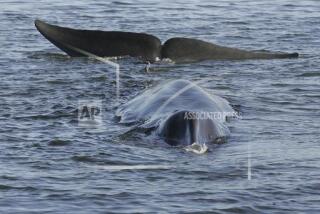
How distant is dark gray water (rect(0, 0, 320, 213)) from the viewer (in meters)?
8.47

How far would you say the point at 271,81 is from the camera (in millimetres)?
14250

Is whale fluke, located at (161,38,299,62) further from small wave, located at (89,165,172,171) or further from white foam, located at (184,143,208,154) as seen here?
small wave, located at (89,165,172,171)

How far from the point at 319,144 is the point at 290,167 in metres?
0.98

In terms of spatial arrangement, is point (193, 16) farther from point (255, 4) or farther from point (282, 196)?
point (282, 196)

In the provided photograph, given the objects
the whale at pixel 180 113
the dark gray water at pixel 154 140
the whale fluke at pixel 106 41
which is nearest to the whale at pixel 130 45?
the whale fluke at pixel 106 41

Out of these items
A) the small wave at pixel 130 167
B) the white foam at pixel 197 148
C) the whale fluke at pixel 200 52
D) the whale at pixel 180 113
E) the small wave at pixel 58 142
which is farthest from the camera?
the whale fluke at pixel 200 52

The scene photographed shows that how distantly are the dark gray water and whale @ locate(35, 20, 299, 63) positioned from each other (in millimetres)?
155

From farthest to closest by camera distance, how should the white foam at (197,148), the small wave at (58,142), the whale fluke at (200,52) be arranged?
the whale fluke at (200,52)
the small wave at (58,142)
the white foam at (197,148)

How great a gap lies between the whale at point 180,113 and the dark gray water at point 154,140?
0.44 feet

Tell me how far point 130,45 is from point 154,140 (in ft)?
15.2

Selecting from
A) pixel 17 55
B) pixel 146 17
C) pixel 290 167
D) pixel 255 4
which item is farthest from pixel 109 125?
pixel 255 4

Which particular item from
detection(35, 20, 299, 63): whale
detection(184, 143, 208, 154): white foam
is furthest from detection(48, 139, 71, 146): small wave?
detection(35, 20, 299, 63): whale

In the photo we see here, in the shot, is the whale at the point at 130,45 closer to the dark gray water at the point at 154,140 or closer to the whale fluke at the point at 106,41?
the whale fluke at the point at 106,41

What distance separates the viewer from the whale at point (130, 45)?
563 inches
